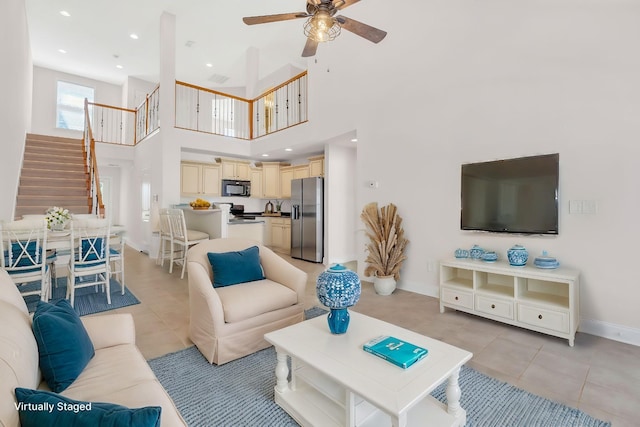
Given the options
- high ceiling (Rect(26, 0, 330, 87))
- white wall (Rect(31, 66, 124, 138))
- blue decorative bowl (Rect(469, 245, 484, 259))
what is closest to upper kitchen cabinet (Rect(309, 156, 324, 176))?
high ceiling (Rect(26, 0, 330, 87))

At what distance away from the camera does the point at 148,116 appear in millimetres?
6926

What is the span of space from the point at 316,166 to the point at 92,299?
438cm

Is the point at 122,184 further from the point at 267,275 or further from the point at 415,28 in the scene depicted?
the point at 415,28

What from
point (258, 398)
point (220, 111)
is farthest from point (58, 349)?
point (220, 111)

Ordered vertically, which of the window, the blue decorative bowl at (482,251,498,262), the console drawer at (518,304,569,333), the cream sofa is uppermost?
the window

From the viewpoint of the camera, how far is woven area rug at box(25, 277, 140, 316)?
3.41 metres

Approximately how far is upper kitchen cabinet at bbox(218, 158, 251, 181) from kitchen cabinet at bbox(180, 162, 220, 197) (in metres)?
0.19

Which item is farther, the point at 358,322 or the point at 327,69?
the point at 327,69

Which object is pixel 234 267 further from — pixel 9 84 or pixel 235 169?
pixel 235 169

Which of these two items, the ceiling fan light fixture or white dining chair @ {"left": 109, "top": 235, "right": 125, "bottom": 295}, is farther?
white dining chair @ {"left": 109, "top": 235, "right": 125, "bottom": 295}

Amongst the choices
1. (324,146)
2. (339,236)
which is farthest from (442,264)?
(324,146)

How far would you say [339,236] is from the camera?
605 centimetres

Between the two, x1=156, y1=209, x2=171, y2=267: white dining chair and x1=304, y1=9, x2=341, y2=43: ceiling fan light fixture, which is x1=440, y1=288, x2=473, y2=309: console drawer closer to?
x1=304, y1=9, x2=341, y2=43: ceiling fan light fixture

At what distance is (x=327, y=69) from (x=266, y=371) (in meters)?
4.63
